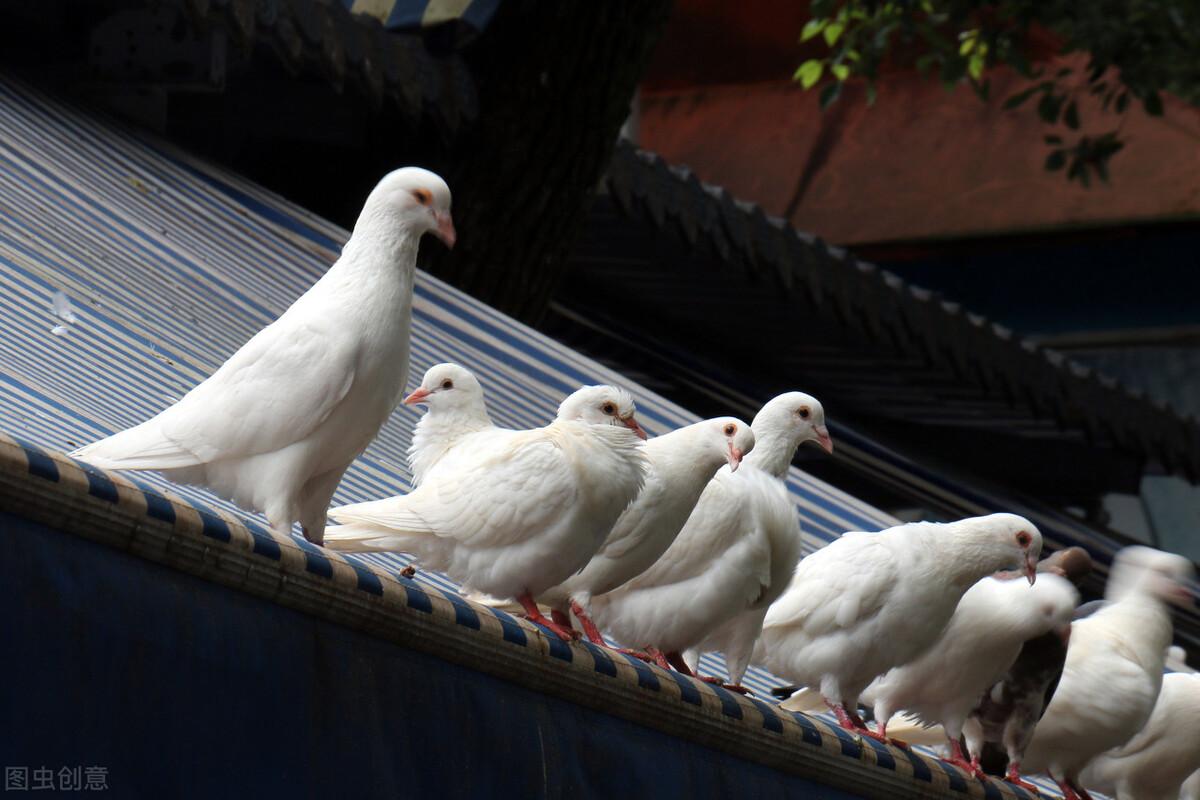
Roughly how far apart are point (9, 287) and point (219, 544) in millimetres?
1829

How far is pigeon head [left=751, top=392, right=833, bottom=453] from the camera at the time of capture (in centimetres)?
544

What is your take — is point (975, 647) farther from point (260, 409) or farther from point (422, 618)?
point (422, 618)

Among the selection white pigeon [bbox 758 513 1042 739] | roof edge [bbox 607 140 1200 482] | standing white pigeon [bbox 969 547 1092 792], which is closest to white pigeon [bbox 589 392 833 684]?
white pigeon [bbox 758 513 1042 739]

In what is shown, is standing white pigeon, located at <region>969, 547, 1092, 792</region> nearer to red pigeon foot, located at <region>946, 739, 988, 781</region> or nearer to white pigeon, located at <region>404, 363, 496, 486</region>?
red pigeon foot, located at <region>946, 739, 988, 781</region>

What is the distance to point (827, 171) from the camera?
1695 centimetres

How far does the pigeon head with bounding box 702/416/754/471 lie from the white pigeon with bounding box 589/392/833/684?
0.95 ft

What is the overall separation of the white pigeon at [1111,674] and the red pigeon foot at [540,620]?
6.04 feet

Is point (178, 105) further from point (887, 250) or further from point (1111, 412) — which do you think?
point (887, 250)

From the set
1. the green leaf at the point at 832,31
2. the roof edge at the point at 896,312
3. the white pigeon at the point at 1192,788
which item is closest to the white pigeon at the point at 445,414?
the white pigeon at the point at 1192,788

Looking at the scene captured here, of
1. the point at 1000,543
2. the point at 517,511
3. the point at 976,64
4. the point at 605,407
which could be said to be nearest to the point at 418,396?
the point at 605,407

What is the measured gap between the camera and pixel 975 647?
17.5ft

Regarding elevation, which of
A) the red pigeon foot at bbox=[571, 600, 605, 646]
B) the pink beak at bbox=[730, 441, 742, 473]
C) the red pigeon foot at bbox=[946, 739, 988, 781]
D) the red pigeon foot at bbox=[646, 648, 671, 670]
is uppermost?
the pink beak at bbox=[730, 441, 742, 473]

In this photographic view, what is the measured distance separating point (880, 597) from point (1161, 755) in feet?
4.36

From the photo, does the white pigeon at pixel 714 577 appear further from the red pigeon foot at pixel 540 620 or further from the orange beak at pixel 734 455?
the red pigeon foot at pixel 540 620
